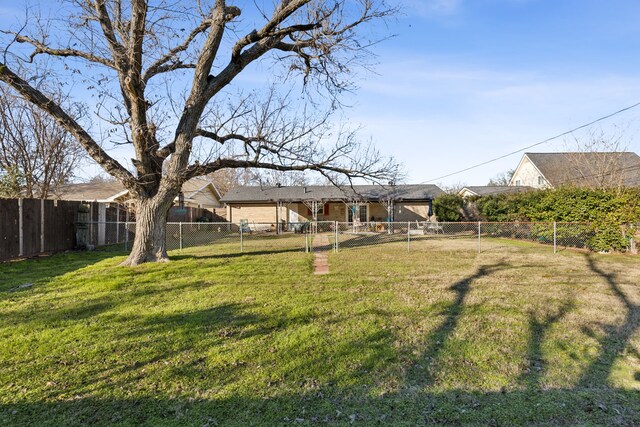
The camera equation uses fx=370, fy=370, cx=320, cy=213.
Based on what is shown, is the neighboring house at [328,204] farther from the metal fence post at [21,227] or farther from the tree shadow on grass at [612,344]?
the tree shadow on grass at [612,344]

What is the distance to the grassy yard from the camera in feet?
10.1

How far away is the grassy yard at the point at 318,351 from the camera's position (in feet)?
10.1

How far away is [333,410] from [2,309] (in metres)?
5.87

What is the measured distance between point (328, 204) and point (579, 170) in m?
17.5

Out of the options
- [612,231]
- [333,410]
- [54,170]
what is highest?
[54,170]

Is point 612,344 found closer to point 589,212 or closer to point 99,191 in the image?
point 589,212

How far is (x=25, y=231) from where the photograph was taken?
37.2ft

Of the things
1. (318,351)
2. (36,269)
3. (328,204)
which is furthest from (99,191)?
(318,351)

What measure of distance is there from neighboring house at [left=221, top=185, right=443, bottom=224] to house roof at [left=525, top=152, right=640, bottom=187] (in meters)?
9.18

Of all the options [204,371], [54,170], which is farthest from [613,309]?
[54,170]

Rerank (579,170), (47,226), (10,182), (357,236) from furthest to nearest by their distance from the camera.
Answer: (579,170) → (357,236) → (10,182) → (47,226)

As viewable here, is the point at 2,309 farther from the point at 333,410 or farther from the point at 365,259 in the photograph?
the point at 365,259

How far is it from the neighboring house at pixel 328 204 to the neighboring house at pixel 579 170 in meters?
9.17

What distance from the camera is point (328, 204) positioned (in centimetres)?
2964
